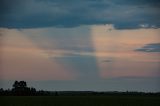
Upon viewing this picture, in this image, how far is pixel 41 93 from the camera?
181ft

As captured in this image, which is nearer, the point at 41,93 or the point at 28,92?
the point at 28,92

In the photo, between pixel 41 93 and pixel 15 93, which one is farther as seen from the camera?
pixel 41 93

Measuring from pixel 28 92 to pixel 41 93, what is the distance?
437 cm

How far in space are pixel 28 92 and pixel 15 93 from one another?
179 cm

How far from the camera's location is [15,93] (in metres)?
50.1

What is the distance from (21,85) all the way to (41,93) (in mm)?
3660

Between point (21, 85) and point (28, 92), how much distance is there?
213 centimetres

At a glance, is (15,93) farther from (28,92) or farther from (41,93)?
(41,93)

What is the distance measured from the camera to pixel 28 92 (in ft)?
168

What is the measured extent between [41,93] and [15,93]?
5869mm

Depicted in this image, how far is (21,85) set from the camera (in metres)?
52.8

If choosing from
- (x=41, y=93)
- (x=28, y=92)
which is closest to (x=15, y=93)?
(x=28, y=92)
